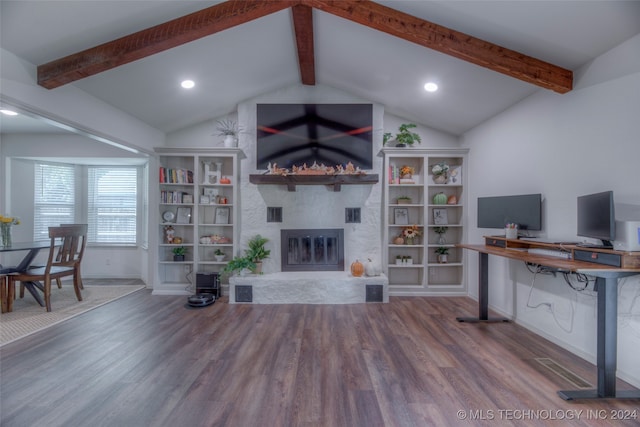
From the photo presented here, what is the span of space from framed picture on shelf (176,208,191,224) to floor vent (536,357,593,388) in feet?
15.4

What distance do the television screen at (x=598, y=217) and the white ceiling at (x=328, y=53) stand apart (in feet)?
4.08

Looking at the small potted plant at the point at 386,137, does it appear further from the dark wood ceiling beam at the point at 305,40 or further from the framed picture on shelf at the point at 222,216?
the framed picture on shelf at the point at 222,216

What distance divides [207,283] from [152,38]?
3065mm

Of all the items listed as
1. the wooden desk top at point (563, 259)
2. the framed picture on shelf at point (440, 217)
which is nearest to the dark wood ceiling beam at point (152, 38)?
the wooden desk top at point (563, 259)

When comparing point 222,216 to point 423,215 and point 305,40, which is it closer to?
point 305,40

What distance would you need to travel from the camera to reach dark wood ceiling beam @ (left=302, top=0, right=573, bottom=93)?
99.7 inches

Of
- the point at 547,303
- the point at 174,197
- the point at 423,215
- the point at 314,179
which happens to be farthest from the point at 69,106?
the point at 547,303

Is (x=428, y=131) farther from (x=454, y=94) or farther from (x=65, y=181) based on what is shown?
(x=65, y=181)

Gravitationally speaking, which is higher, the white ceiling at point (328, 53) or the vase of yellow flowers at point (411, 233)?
the white ceiling at point (328, 53)

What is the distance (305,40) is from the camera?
3.22 metres

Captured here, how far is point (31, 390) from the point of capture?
196 cm

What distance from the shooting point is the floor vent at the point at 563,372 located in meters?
2.05

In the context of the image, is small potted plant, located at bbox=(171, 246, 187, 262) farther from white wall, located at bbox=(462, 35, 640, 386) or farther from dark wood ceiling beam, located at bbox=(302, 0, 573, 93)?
white wall, located at bbox=(462, 35, 640, 386)

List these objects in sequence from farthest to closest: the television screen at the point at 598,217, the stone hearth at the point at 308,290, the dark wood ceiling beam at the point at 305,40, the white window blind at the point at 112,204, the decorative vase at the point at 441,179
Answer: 1. the white window blind at the point at 112,204
2. the decorative vase at the point at 441,179
3. the stone hearth at the point at 308,290
4. the dark wood ceiling beam at the point at 305,40
5. the television screen at the point at 598,217
